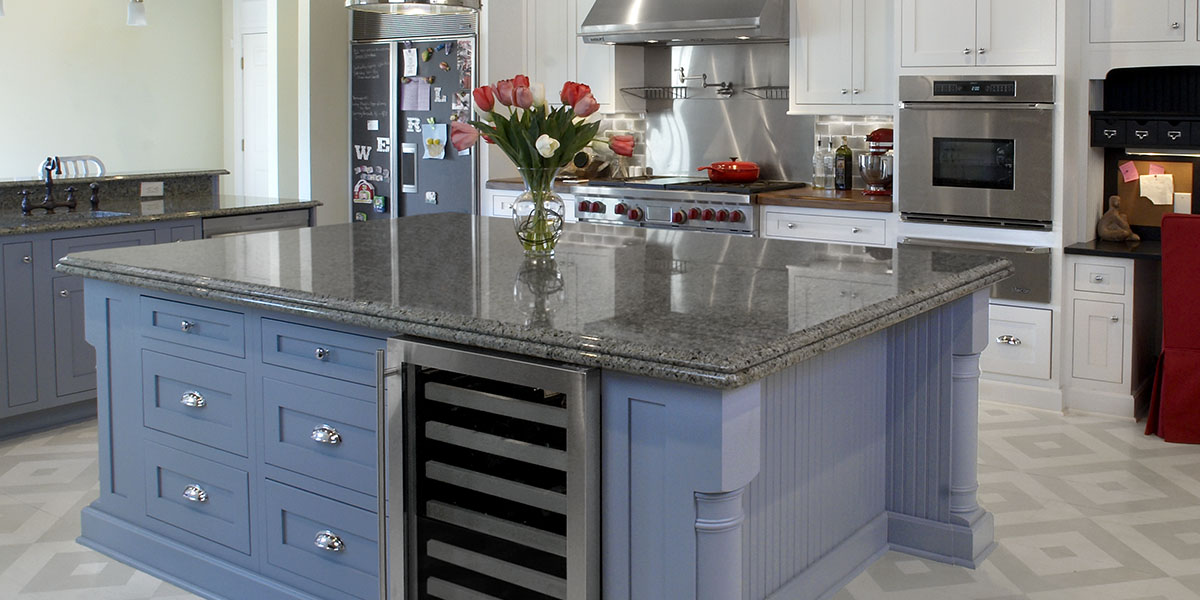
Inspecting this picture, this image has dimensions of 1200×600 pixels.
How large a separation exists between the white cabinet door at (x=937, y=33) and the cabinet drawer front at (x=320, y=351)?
3.50m

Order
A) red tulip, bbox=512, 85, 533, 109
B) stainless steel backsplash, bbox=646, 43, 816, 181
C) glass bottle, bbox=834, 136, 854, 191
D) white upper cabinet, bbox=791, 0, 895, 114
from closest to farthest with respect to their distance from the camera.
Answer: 1. red tulip, bbox=512, 85, 533, 109
2. white upper cabinet, bbox=791, 0, 895, 114
3. glass bottle, bbox=834, 136, 854, 191
4. stainless steel backsplash, bbox=646, 43, 816, 181

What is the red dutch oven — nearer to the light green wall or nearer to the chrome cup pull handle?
the chrome cup pull handle

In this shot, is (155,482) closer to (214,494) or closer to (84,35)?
(214,494)

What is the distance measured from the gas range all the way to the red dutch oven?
0.20 feet

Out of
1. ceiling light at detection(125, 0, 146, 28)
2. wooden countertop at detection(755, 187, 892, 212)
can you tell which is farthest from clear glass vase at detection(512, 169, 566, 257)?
ceiling light at detection(125, 0, 146, 28)

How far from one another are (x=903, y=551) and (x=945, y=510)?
0.19 m

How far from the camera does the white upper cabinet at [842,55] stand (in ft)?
19.2

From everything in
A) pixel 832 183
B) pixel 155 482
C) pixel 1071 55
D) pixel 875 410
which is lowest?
pixel 155 482

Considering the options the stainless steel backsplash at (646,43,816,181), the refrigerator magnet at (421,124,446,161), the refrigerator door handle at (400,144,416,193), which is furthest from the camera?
the refrigerator door handle at (400,144,416,193)

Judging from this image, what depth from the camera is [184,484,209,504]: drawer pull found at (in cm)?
339

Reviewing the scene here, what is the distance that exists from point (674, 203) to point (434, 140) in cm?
190

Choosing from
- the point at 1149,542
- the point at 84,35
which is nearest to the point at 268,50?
the point at 84,35

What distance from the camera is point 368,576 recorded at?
9.87ft

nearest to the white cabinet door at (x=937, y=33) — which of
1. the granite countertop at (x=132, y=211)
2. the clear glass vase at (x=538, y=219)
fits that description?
the clear glass vase at (x=538, y=219)
